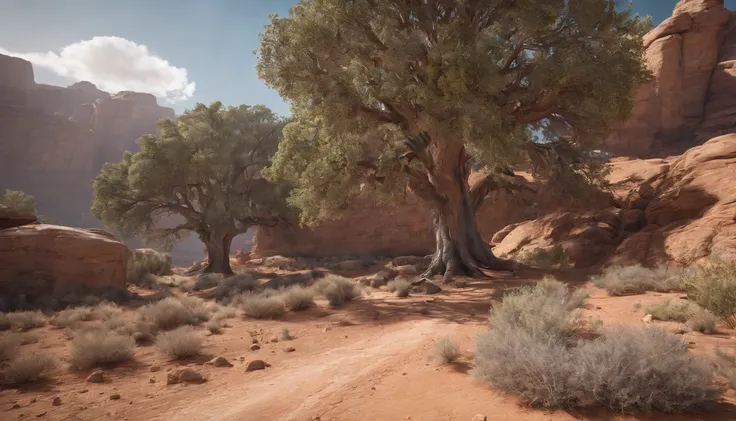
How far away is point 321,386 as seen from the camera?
4.48 meters

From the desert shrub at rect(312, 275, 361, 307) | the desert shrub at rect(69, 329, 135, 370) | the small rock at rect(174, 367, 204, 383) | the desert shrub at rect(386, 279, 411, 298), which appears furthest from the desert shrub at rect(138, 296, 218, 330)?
the desert shrub at rect(386, 279, 411, 298)

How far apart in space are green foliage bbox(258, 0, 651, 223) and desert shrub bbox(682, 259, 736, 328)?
6443 millimetres

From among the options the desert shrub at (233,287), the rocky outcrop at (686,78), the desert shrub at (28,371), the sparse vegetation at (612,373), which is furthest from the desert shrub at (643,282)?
the rocky outcrop at (686,78)

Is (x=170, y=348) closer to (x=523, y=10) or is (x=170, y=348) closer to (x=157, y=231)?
(x=523, y=10)

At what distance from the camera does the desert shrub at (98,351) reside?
558cm

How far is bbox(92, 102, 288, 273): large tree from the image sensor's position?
23031 millimetres

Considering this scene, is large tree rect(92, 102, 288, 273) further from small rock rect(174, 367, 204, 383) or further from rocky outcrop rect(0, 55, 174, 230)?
rocky outcrop rect(0, 55, 174, 230)

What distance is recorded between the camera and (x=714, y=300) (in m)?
5.71

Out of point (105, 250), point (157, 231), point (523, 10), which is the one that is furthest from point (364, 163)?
point (157, 231)

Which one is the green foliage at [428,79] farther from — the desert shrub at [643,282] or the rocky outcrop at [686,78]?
the rocky outcrop at [686,78]

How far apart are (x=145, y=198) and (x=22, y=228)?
9863mm

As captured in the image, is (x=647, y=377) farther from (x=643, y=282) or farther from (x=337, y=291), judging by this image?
(x=337, y=291)

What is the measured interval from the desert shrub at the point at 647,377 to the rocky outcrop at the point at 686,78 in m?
30.5

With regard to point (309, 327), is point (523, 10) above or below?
above
